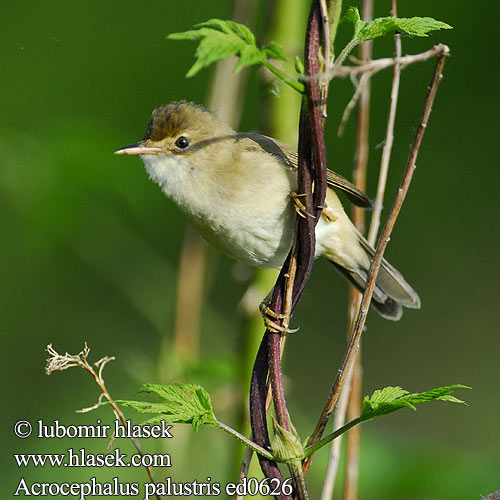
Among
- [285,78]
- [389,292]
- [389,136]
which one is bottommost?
[389,292]

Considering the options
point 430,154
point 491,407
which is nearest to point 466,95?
point 430,154

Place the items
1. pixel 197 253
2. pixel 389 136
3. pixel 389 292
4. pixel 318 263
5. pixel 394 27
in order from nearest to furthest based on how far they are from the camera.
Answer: pixel 394 27 → pixel 389 136 → pixel 197 253 → pixel 389 292 → pixel 318 263

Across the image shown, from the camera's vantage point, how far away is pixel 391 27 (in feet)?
4.11

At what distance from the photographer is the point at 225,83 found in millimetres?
2475

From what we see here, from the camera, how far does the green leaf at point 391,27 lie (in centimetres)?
125

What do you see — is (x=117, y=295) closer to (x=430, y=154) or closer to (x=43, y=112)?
(x=43, y=112)

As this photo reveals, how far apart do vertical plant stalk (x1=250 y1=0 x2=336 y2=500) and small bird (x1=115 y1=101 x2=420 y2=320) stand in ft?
2.69

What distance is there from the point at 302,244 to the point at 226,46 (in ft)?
1.19

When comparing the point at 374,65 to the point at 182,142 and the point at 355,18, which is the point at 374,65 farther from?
the point at 182,142

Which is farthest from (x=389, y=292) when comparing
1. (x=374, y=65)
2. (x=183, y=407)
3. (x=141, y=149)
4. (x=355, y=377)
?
(x=374, y=65)

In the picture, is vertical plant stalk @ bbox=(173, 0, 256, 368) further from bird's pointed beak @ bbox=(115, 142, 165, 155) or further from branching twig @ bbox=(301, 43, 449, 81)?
branching twig @ bbox=(301, 43, 449, 81)

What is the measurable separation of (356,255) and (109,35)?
301 centimetres

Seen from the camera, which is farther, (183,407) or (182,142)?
(182,142)

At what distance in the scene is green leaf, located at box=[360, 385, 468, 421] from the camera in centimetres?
124
